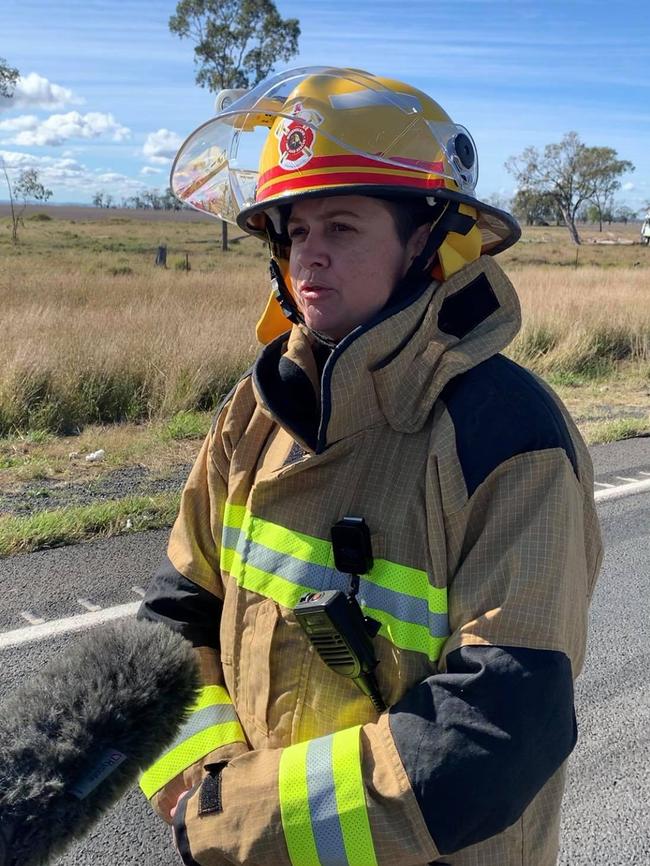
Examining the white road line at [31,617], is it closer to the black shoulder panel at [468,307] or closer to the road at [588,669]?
the road at [588,669]

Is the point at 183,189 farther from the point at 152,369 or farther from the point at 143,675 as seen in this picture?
the point at 152,369

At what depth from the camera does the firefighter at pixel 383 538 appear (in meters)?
1.19

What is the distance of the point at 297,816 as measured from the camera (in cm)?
123

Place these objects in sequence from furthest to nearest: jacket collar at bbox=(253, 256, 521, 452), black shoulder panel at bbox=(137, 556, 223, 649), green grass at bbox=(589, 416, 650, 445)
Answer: green grass at bbox=(589, 416, 650, 445), black shoulder panel at bbox=(137, 556, 223, 649), jacket collar at bbox=(253, 256, 521, 452)

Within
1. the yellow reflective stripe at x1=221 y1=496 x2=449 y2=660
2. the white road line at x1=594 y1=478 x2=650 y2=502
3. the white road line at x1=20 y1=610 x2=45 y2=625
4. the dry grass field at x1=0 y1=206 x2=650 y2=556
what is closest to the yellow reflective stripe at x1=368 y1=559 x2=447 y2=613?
the yellow reflective stripe at x1=221 y1=496 x2=449 y2=660

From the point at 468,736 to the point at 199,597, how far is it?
72 centimetres

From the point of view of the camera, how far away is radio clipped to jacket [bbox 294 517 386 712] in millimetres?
1283

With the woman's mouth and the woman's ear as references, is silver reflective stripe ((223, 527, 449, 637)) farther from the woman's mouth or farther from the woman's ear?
the woman's ear

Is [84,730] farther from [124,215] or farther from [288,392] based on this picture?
[124,215]

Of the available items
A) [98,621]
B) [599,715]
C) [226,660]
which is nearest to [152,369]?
[98,621]

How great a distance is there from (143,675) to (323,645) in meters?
0.29

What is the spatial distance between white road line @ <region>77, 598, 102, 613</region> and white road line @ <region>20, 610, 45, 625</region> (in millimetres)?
212

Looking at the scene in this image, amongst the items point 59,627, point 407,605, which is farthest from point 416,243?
point 59,627

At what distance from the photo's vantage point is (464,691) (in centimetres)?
119
